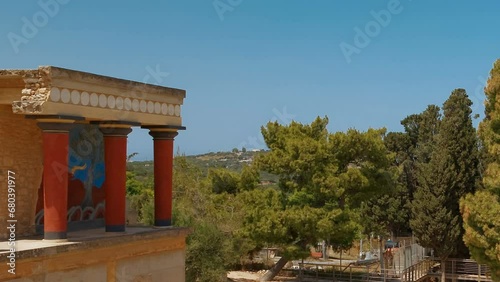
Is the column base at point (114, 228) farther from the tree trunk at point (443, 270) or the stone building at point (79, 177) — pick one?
the tree trunk at point (443, 270)

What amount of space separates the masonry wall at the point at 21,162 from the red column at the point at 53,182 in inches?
38.5

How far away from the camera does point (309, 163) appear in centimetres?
2891

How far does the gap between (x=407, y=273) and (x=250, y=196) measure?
8984mm

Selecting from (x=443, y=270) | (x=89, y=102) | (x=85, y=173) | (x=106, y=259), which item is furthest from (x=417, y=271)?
(x=89, y=102)

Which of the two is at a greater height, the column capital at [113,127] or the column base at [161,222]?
the column capital at [113,127]

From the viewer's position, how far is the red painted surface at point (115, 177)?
40.2 ft

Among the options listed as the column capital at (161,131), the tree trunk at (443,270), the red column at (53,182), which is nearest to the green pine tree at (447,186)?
the tree trunk at (443,270)

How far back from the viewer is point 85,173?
13094 mm

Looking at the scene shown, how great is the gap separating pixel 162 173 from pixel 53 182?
11.8ft

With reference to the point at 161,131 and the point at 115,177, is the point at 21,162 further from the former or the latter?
the point at 161,131

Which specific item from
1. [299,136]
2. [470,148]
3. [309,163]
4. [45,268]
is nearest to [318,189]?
[309,163]

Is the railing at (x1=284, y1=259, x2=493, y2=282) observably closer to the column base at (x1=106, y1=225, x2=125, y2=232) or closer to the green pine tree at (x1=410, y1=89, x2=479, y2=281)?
the green pine tree at (x1=410, y1=89, x2=479, y2=281)

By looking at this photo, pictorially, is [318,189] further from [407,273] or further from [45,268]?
[45,268]

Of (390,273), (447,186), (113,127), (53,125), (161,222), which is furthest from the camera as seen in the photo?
(447,186)
